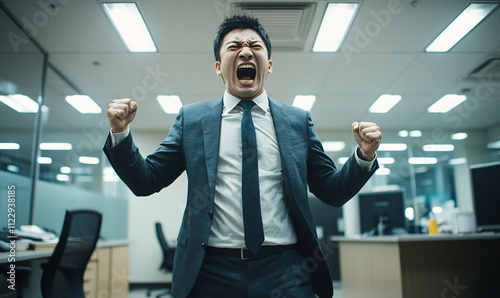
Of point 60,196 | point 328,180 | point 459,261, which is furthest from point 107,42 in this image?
point 459,261

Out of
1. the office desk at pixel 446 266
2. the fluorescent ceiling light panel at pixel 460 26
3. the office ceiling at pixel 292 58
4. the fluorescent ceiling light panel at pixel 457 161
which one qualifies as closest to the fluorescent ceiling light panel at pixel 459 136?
the fluorescent ceiling light panel at pixel 457 161

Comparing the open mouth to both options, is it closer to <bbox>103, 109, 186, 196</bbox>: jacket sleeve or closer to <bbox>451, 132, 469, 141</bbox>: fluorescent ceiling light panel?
<bbox>103, 109, 186, 196</bbox>: jacket sleeve

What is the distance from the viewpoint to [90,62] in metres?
4.25

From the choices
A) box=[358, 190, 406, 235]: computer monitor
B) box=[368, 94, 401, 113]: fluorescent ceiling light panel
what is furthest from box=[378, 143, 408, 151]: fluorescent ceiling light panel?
box=[358, 190, 406, 235]: computer monitor

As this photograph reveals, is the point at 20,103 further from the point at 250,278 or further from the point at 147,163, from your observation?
the point at 250,278

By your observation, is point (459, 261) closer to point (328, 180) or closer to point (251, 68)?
point (328, 180)

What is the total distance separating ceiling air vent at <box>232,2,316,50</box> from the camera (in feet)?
10.7

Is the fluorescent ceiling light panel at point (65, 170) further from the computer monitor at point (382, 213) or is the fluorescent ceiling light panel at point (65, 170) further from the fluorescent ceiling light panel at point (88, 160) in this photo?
the computer monitor at point (382, 213)

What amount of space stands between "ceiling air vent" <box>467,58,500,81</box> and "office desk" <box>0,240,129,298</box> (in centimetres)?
479

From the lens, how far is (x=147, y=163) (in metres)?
0.99

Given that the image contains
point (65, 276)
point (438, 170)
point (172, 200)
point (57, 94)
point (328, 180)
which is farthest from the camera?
point (438, 170)

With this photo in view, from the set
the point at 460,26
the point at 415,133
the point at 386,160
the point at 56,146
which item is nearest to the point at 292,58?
the point at 460,26

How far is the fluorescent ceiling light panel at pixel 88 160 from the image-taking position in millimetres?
4962

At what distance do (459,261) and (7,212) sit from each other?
3.38 metres
